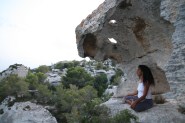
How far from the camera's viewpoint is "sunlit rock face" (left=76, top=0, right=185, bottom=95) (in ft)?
35.7

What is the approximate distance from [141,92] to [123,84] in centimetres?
431

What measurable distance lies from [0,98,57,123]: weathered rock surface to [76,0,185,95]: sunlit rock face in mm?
24953

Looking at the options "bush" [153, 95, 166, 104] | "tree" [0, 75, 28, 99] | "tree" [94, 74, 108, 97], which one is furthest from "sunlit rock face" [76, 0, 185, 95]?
"tree" [94, 74, 108, 97]

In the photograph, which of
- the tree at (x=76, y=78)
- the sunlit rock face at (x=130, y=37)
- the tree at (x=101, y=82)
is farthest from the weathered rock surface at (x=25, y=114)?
the sunlit rock face at (x=130, y=37)

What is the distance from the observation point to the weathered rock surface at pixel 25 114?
1461 inches

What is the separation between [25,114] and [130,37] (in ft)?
91.7

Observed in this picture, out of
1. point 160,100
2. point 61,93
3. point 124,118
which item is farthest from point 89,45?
point 61,93

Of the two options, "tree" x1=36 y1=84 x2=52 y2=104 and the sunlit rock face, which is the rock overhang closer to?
the sunlit rock face

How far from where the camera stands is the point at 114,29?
12.3m

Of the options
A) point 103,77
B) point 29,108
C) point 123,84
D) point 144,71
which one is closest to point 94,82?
point 103,77

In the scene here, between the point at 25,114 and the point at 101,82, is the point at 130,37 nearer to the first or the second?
the point at 25,114

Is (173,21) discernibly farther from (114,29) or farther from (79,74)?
(79,74)

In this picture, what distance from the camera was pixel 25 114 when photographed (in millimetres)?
38031

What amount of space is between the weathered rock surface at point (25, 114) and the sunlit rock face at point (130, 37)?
24953 mm
